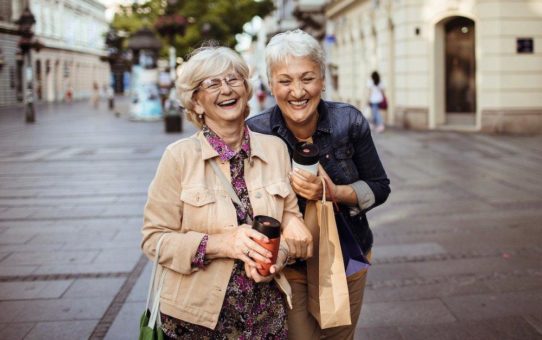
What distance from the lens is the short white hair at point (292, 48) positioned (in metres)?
2.48

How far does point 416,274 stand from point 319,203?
3.02m

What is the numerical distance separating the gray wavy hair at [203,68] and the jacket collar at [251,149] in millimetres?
163

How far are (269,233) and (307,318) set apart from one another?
725mm

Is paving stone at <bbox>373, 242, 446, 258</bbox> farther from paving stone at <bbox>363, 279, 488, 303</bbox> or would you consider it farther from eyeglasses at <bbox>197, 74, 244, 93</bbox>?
eyeglasses at <bbox>197, 74, 244, 93</bbox>

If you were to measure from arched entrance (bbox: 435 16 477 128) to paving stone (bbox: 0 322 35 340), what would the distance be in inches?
631

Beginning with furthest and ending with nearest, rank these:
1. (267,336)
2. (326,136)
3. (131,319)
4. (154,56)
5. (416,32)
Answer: (154,56) < (416,32) < (131,319) < (326,136) < (267,336)

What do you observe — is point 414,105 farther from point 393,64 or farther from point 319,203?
point 319,203

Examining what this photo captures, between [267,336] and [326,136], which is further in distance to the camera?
[326,136]

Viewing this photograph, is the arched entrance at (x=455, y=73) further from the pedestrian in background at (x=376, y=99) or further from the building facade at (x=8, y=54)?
the building facade at (x=8, y=54)

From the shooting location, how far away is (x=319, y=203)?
8.12 ft

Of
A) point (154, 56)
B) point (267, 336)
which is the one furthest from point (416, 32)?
point (267, 336)

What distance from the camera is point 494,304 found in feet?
14.6

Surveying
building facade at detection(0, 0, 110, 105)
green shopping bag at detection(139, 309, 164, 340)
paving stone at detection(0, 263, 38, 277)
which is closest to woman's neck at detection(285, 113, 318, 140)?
green shopping bag at detection(139, 309, 164, 340)

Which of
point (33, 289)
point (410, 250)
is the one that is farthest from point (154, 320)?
point (410, 250)
